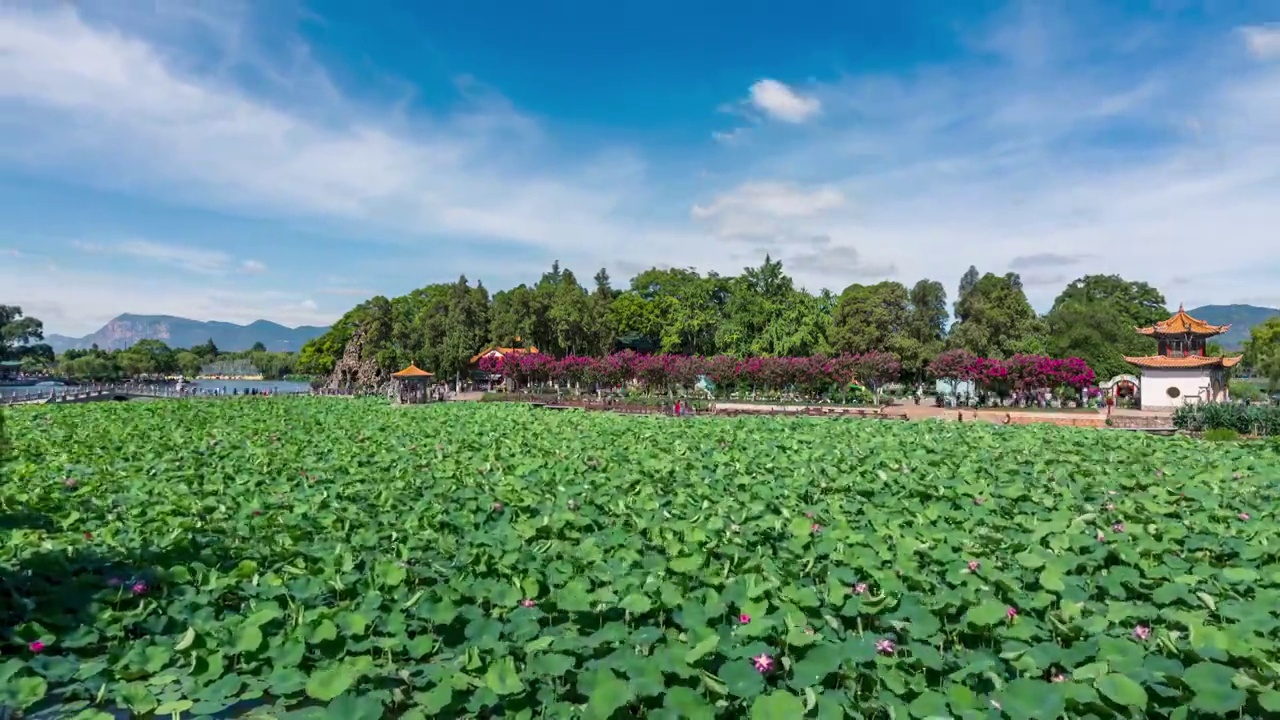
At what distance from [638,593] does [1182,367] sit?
32197 millimetres

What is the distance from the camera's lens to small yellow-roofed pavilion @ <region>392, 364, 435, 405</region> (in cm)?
3281

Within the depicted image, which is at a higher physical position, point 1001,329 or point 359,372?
point 1001,329

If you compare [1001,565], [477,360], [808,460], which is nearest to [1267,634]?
[1001,565]

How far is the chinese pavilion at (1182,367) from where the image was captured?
91.9 feet

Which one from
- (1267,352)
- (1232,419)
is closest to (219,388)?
(1232,419)

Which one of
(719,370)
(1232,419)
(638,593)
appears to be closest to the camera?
(638,593)

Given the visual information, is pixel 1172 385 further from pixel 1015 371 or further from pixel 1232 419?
pixel 1232 419

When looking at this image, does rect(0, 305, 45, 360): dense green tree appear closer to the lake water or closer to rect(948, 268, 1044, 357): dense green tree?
the lake water

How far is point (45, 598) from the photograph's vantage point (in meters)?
4.05

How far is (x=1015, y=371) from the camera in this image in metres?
29.8

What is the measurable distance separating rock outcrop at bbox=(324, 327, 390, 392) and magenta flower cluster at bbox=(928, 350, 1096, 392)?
102 ft

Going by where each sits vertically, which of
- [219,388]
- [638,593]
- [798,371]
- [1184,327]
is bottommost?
[638,593]

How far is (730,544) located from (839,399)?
100 feet

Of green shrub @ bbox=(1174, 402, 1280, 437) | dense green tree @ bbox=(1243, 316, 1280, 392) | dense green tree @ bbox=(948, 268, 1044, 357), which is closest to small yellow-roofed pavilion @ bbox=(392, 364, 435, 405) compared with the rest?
dense green tree @ bbox=(948, 268, 1044, 357)
